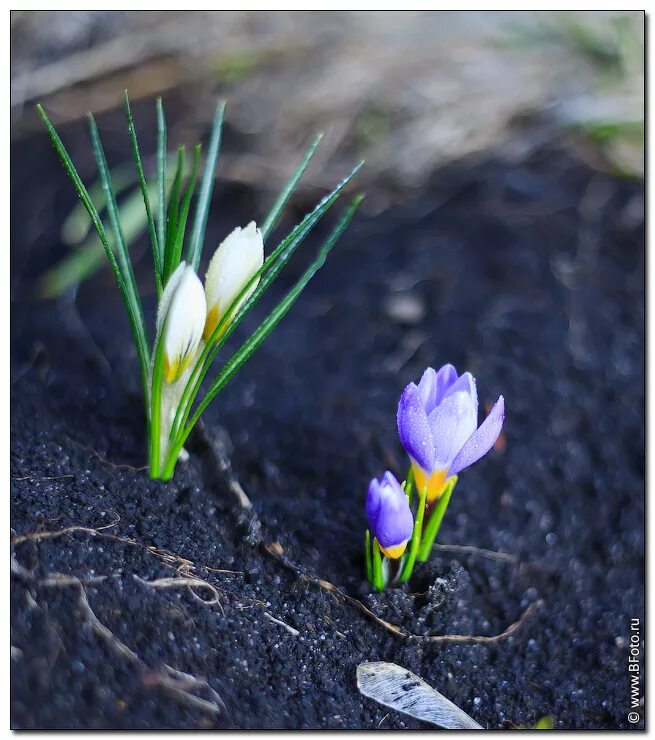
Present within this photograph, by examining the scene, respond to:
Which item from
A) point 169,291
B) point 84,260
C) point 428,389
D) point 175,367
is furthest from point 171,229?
point 84,260

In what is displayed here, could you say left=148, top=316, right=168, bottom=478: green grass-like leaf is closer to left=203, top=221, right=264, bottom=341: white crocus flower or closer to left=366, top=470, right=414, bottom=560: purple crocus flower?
left=203, top=221, right=264, bottom=341: white crocus flower

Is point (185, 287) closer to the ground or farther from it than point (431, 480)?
farther from it

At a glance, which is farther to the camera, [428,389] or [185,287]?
[428,389]

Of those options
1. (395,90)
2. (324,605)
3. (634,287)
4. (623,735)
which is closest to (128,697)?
(324,605)

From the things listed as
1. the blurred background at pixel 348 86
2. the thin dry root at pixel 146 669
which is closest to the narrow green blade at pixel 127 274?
the thin dry root at pixel 146 669

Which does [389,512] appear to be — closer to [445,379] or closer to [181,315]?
[445,379]

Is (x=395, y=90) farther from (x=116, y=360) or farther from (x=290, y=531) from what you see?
(x=290, y=531)
